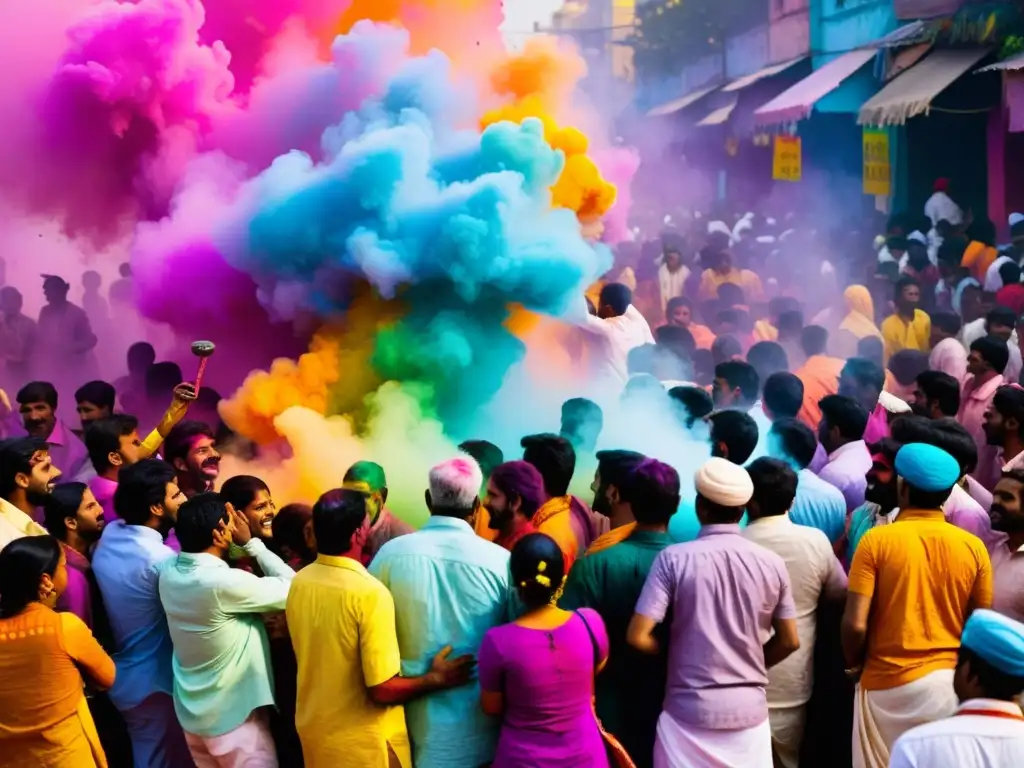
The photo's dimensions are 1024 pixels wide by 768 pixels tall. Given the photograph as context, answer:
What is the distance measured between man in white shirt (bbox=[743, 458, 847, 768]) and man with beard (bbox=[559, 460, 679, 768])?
40 centimetres

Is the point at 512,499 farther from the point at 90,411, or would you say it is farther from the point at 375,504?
the point at 90,411

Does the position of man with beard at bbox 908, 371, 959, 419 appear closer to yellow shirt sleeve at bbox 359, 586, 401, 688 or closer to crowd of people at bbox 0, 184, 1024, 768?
crowd of people at bbox 0, 184, 1024, 768

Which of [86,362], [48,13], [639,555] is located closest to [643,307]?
[86,362]

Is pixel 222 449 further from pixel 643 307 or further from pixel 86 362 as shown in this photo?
pixel 643 307

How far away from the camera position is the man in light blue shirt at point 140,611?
14.2ft

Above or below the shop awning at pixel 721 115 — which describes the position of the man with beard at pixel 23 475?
below

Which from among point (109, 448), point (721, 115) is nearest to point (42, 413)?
point (109, 448)

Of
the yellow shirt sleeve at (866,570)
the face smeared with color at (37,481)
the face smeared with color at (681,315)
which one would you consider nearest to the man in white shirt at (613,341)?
the face smeared with color at (681,315)

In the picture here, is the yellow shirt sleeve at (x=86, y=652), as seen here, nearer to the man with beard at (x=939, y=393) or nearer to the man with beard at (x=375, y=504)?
the man with beard at (x=375, y=504)

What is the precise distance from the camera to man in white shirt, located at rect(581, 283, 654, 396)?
7.91m

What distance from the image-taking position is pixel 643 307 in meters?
12.4

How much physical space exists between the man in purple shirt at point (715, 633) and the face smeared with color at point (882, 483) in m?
0.92

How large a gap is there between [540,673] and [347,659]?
643 mm

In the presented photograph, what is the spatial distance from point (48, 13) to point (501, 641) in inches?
221
